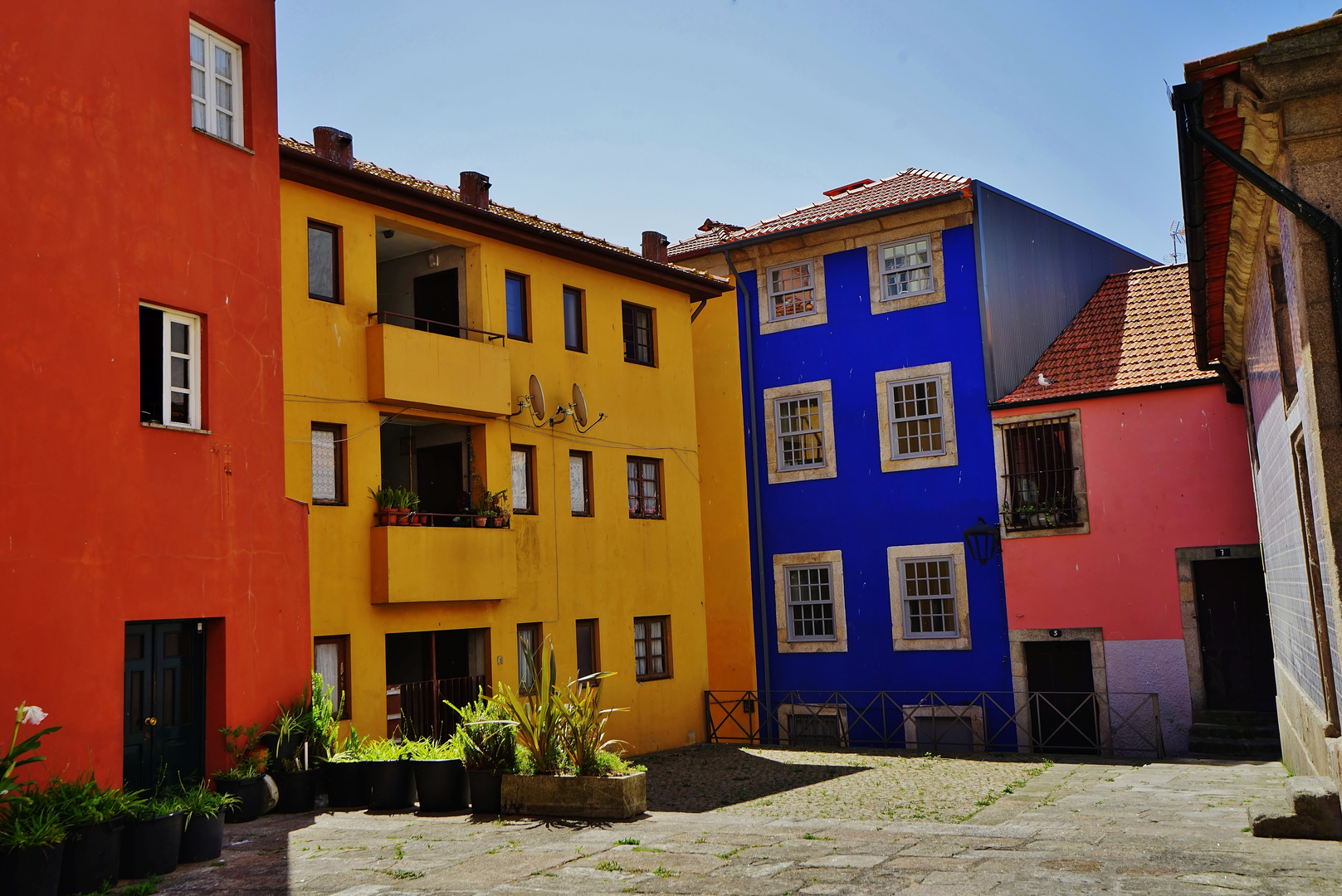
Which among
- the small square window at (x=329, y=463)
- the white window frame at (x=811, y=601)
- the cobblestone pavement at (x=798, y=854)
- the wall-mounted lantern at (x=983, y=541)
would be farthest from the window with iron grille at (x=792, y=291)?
the cobblestone pavement at (x=798, y=854)

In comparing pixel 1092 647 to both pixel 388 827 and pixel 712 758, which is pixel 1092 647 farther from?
pixel 388 827

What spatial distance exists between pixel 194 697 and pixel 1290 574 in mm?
11284

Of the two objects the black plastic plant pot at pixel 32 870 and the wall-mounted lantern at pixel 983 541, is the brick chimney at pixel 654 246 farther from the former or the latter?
the black plastic plant pot at pixel 32 870

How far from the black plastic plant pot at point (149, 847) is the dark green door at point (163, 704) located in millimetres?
2341

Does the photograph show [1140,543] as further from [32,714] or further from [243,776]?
[32,714]

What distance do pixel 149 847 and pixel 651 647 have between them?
12.9 metres

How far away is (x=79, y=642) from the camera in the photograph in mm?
10992

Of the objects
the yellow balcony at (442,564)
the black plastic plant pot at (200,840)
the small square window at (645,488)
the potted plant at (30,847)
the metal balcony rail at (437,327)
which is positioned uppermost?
the metal balcony rail at (437,327)

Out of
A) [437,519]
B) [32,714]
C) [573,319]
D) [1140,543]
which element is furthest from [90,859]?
[1140,543]

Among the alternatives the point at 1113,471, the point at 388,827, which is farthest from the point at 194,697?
the point at 1113,471

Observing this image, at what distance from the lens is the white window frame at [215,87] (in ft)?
43.5

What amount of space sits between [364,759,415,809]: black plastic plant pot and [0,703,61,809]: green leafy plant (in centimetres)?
372

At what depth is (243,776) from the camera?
12.3 m

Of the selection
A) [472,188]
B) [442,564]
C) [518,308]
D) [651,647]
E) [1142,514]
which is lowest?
[651,647]
